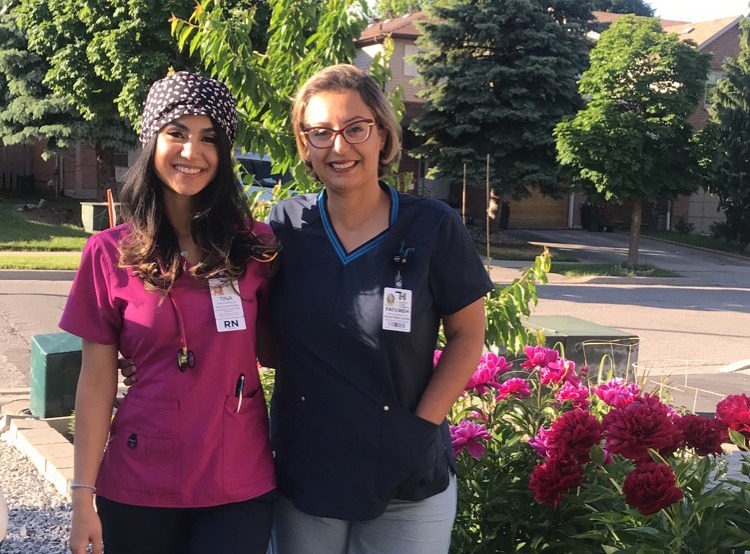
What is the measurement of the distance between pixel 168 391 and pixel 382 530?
66cm

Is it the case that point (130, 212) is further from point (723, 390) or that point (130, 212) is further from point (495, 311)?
point (723, 390)

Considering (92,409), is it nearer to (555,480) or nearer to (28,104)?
(555,480)

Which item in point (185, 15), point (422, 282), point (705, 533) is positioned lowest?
point (705, 533)

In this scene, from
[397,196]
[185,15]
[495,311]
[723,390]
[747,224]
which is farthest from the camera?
[747,224]

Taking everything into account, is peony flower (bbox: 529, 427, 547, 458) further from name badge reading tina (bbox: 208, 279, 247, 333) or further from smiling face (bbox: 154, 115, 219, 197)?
smiling face (bbox: 154, 115, 219, 197)

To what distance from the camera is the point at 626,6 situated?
66750 millimetres

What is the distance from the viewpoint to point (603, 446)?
302 cm

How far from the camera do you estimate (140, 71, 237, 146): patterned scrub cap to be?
228 centimetres

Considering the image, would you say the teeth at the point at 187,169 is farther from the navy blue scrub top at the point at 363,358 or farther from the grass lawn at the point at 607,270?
the grass lawn at the point at 607,270

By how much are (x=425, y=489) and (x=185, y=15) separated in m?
→ 18.8

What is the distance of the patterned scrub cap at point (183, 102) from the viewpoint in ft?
7.48

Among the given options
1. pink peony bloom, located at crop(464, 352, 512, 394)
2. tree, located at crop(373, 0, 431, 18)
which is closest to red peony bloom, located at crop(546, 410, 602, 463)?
pink peony bloom, located at crop(464, 352, 512, 394)

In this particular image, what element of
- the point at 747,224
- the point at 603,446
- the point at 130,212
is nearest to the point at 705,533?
the point at 603,446

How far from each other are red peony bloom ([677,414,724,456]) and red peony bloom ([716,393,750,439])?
136 millimetres
